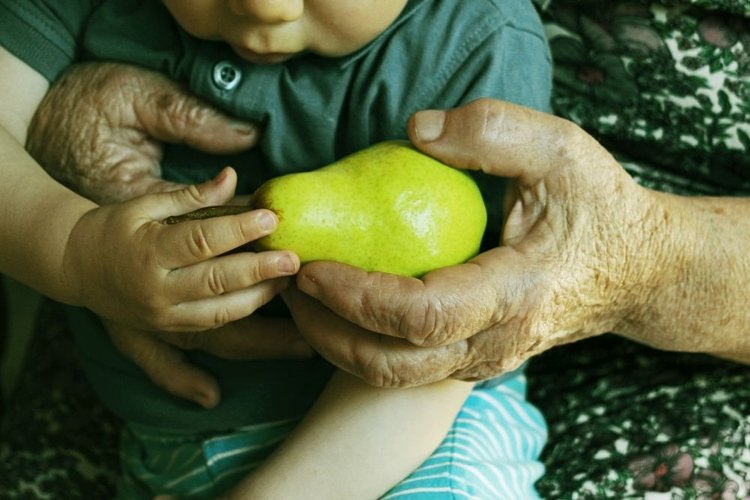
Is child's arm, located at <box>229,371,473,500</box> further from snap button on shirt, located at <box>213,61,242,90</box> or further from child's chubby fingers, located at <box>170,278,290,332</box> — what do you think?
snap button on shirt, located at <box>213,61,242,90</box>

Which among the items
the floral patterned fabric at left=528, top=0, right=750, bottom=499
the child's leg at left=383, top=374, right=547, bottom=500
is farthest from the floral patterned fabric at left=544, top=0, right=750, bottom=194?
the child's leg at left=383, top=374, right=547, bottom=500

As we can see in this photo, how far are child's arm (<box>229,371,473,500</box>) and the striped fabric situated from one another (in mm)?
58

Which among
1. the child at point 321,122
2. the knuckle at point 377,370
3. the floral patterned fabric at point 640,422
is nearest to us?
the knuckle at point 377,370

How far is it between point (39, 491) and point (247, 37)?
832 mm

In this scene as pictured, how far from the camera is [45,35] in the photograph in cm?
133

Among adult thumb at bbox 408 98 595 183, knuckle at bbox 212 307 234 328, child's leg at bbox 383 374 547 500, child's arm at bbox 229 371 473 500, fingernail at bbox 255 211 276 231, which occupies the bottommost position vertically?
child's leg at bbox 383 374 547 500

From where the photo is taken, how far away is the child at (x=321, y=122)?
1.17 m

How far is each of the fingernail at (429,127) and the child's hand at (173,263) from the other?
20cm

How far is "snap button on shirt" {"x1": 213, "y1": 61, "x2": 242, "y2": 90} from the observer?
1.22 m

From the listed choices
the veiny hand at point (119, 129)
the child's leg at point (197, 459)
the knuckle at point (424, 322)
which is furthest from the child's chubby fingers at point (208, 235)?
the child's leg at point (197, 459)

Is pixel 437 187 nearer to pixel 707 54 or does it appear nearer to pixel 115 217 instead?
pixel 115 217

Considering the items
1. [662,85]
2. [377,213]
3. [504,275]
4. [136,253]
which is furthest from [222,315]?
[662,85]

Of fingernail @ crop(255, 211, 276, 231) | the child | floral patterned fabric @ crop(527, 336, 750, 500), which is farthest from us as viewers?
floral patterned fabric @ crop(527, 336, 750, 500)

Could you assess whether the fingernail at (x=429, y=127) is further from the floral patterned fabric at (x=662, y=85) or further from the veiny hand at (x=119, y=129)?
the floral patterned fabric at (x=662, y=85)
